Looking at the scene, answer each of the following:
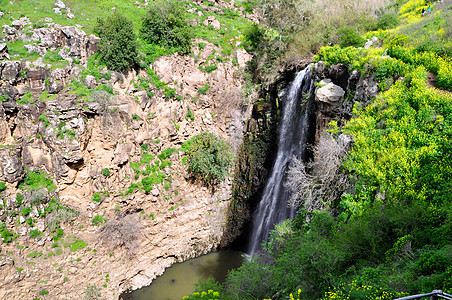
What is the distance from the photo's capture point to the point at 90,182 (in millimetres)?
19594

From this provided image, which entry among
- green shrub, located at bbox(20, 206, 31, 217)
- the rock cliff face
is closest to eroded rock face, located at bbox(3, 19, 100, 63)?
the rock cliff face

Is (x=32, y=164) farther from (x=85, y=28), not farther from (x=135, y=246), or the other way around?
(x=85, y=28)

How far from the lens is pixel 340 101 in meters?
17.2

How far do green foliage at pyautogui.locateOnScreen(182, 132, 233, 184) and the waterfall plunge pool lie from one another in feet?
20.4

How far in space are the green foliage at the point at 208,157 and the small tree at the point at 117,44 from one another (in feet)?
26.7

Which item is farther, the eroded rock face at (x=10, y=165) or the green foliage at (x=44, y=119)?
the green foliage at (x=44, y=119)

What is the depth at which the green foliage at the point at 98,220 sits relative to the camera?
19156mm

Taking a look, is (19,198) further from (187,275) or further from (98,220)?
(187,275)

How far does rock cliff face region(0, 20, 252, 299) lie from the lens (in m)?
17.2

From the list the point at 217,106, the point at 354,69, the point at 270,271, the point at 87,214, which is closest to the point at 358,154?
the point at 354,69

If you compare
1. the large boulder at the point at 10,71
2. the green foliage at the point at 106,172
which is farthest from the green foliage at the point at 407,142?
the large boulder at the point at 10,71

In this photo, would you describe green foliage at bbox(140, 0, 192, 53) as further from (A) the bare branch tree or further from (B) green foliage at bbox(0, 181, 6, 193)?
(A) the bare branch tree

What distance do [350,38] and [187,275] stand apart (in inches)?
821

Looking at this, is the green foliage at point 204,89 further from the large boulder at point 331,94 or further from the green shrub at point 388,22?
the green shrub at point 388,22
